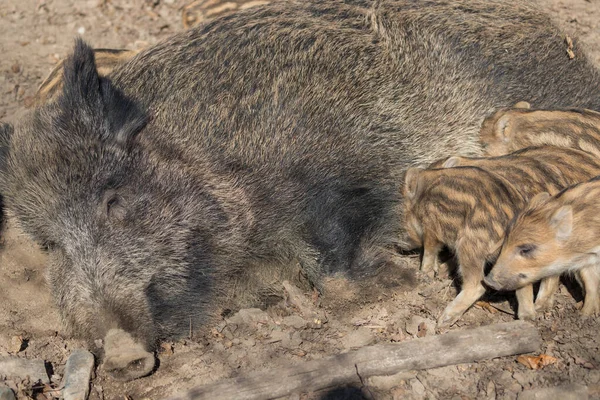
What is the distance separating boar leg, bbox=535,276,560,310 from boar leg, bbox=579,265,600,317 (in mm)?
158

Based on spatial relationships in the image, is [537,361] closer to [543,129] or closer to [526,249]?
[526,249]

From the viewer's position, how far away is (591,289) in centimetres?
409

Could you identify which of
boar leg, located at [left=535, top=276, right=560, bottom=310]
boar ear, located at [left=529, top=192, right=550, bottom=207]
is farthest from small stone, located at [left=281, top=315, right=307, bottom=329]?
boar ear, located at [left=529, top=192, right=550, bottom=207]

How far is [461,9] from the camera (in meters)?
5.44

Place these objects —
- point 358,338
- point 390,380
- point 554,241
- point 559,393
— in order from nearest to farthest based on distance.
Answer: point 559,393, point 390,380, point 554,241, point 358,338

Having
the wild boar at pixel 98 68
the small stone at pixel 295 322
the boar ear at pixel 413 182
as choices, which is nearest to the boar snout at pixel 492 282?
the boar ear at pixel 413 182

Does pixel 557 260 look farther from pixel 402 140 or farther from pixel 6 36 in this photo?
pixel 6 36

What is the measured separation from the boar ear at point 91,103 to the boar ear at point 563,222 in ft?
7.68

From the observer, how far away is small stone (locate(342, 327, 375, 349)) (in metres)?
4.02

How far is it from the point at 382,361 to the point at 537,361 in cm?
79

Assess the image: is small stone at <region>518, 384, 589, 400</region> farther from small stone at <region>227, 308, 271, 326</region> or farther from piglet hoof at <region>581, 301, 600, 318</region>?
small stone at <region>227, 308, 271, 326</region>

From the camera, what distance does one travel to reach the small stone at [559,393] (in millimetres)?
3518

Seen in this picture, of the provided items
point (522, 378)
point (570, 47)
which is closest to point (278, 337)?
point (522, 378)

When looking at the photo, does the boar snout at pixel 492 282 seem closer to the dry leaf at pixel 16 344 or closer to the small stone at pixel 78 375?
the small stone at pixel 78 375
